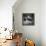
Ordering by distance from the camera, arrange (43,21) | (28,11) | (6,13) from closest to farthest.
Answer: (6,13) < (43,21) < (28,11)

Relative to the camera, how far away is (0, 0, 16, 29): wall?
453 cm

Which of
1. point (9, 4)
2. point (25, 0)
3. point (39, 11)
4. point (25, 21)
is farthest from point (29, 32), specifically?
point (9, 4)

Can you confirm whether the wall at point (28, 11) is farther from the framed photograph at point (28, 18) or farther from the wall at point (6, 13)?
the wall at point (6, 13)

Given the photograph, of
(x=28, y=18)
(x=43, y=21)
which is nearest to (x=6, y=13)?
(x=28, y=18)

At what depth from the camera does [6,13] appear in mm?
4590

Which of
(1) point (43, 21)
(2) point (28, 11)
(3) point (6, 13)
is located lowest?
(1) point (43, 21)

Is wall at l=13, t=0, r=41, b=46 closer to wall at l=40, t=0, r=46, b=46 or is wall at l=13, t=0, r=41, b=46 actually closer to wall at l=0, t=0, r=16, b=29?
wall at l=40, t=0, r=46, b=46

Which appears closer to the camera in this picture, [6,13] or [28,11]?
[6,13]

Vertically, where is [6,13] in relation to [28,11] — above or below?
below

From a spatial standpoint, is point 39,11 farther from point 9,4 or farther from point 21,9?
point 9,4

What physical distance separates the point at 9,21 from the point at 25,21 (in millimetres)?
1457

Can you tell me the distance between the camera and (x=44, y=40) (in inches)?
216

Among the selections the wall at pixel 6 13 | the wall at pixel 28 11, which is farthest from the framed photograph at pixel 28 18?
the wall at pixel 6 13

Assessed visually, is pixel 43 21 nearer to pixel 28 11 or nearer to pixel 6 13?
pixel 28 11
